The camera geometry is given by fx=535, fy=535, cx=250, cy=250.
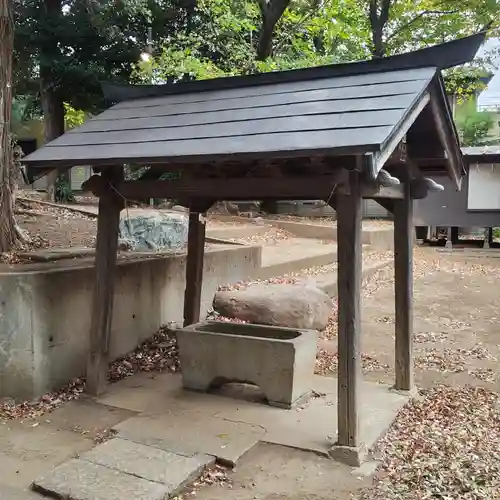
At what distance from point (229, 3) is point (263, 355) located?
37.6 feet

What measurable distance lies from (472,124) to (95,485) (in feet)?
71.0

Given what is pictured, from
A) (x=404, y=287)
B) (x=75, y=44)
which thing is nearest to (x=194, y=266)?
(x=404, y=287)

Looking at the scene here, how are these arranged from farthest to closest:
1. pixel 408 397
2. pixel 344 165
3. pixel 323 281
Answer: pixel 323 281
pixel 408 397
pixel 344 165

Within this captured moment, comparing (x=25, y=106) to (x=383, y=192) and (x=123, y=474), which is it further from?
(x=123, y=474)

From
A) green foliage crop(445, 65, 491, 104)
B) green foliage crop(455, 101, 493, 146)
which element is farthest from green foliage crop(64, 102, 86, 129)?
green foliage crop(455, 101, 493, 146)

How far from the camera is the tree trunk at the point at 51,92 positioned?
561 inches

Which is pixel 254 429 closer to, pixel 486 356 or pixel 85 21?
pixel 486 356

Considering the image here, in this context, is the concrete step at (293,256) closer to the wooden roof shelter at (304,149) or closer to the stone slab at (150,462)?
the wooden roof shelter at (304,149)

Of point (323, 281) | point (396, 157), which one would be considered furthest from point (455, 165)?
point (323, 281)

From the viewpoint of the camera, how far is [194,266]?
582 cm

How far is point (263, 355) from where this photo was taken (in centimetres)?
449

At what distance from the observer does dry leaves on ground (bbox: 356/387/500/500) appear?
10.7 ft

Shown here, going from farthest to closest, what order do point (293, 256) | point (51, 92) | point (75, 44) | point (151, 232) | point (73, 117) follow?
point (73, 117) < point (51, 92) < point (75, 44) < point (293, 256) < point (151, 232)

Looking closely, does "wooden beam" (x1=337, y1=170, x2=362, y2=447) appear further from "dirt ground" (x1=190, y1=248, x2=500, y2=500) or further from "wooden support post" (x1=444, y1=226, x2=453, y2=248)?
"wooden support post" (x1=444, y1=226, x2=453, y2=248)
